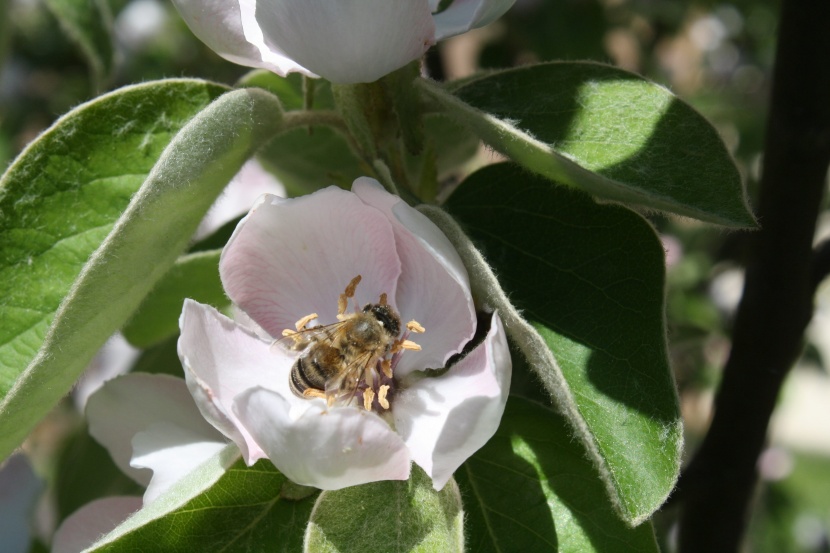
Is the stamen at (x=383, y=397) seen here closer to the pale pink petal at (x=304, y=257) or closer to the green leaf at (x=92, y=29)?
the pale pink petal at (x=304, y=257)

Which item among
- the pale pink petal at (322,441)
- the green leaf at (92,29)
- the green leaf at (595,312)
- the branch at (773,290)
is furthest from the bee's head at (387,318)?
the green leaf at (92,29)

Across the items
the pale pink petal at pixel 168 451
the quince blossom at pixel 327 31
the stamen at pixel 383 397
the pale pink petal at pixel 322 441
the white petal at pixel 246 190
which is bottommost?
the white petal at pixel 246 190

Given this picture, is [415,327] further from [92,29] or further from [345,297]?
[92,29]

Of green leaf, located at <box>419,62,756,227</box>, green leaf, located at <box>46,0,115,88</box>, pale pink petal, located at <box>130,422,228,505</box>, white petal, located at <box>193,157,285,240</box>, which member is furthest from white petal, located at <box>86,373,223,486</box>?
white petal, located at <box>193,157,285,240</box>

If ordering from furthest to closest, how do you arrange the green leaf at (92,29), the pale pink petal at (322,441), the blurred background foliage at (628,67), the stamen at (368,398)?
the blurred background foliage at (628,67) → the green leaf at (92,29) → the stamen at (368,398) → the pale pink petal at (322,441)

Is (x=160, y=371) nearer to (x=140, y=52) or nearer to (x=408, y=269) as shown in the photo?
(x=408, y=269)

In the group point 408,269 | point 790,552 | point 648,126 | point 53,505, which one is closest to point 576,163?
point 648,126
